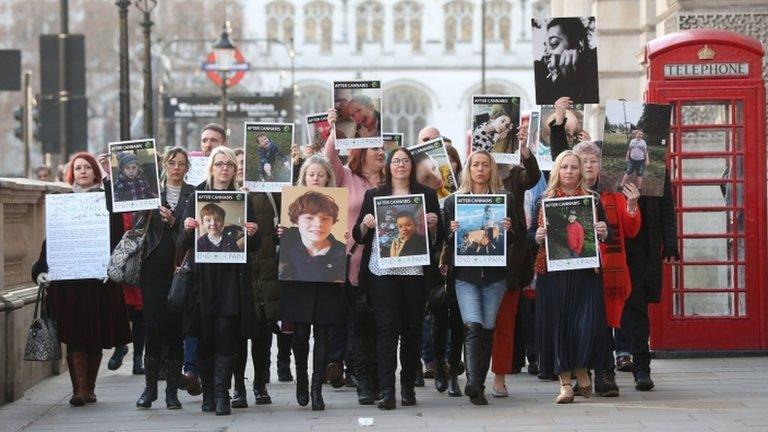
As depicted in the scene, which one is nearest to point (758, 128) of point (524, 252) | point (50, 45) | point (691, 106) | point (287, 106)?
point (691, 106)

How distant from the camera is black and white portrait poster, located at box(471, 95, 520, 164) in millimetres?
11961

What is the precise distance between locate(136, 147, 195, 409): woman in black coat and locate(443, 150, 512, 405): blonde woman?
1804 millimetres

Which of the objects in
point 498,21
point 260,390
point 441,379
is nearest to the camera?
point 260,390

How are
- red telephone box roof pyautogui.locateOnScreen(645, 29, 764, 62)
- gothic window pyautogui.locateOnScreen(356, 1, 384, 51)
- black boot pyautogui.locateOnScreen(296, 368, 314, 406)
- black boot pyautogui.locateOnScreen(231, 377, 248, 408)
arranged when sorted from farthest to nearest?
1. gothic window pyautogui.locateOnScreen(356, 1, 384, 51)
2. red telephone box roof pyautogui.locateOnScreen(645, 29, 764, 62)
3. black boot pyautogui.locateOnScreen(231, 377, 248, 408)
4. black boot pyautogui.locateOnScreen(296, 368, 314, 406)

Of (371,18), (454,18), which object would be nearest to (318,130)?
(371,18)

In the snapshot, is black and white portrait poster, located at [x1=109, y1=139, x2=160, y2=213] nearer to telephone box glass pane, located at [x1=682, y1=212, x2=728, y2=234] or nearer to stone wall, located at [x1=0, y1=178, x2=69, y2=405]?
stone wall, located at [x1=0, y1=178, x2=69, y2=405]

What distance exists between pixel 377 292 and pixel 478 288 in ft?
2.15

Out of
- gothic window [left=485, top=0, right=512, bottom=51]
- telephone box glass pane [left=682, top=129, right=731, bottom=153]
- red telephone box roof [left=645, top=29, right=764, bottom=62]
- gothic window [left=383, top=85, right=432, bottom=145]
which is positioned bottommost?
telephone box glass pane [left=682, top=129, right=731, bottom=153]

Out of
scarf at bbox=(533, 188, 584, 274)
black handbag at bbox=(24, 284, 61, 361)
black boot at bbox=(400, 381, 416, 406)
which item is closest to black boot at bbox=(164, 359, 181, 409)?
black handbag at bbox=(24, 284, 61, 361)

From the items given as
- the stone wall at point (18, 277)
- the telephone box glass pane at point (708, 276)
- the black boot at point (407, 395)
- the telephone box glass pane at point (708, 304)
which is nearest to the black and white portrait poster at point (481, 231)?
the black boot at point (407, 395)

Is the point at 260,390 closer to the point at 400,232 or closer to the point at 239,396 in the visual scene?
the point at 239,396

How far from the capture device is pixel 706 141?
13.4m

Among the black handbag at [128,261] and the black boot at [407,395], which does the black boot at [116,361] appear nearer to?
the black handbag at [128,261]

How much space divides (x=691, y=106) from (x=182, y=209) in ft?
13.4
